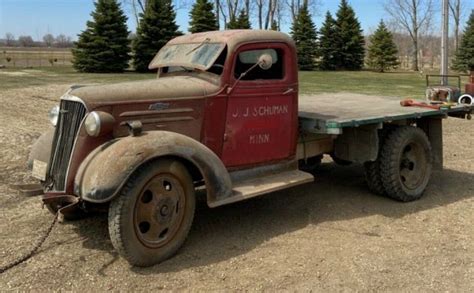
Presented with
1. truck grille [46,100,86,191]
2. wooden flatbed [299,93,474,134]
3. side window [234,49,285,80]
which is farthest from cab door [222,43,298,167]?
truck grille [46,100,86,191]

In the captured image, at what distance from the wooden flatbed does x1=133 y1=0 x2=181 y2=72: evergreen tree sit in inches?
1065

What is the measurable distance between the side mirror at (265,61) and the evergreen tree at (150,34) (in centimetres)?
2941

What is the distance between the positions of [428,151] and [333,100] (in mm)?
1690

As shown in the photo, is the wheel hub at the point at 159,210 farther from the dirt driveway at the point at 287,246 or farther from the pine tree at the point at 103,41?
the pine tree at the point at 103,41

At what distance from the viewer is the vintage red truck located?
14.4ft

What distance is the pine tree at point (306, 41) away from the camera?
42.2 m

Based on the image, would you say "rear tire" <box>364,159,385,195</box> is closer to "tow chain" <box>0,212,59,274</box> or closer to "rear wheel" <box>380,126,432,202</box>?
"rear wheel" <box>380,126,432,202</box>

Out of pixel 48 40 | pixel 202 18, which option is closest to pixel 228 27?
pixel 202 18

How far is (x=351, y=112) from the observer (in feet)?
21.4

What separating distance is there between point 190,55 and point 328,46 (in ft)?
130

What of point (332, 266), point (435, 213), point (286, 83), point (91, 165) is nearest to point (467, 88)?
point (435, 213)

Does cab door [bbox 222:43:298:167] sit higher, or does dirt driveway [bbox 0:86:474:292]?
cab door [bbox 222:43:298:167]

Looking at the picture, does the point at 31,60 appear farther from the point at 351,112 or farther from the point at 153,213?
the point at 153,213

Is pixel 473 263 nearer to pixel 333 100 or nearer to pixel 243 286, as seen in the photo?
pixel 243 286
